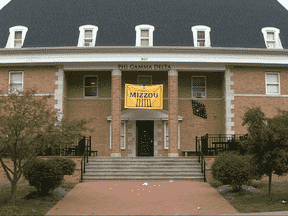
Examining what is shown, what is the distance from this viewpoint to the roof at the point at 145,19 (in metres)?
22.0

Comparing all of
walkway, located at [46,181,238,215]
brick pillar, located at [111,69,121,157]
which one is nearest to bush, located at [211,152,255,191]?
walkway, located at [46,181,238,215]

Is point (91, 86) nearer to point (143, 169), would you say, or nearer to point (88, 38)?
point (88, 38)

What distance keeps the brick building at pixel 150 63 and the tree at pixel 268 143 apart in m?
9.82

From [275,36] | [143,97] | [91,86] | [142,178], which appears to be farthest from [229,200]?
[275,36]

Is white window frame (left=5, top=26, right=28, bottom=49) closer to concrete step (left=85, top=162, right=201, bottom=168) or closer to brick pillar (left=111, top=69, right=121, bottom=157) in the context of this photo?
brick pillar (left=111, top=69, right=121, bottom=157)

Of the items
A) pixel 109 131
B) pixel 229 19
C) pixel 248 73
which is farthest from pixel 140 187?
pixel 229 19

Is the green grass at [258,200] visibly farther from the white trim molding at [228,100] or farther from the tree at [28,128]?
the white trim molding at [228,100]

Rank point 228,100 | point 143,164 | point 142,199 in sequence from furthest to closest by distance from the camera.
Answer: point 228,100
point 143,164
point 142,199

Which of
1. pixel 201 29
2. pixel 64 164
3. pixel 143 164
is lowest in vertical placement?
pixel 143 164

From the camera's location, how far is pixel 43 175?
11008 mm

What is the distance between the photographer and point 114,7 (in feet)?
79.8

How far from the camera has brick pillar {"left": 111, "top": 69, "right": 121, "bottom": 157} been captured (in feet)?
65.6

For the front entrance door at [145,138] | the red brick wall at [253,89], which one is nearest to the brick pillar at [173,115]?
the front entrance door at [145,138]

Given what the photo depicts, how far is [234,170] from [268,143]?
2159 mm
